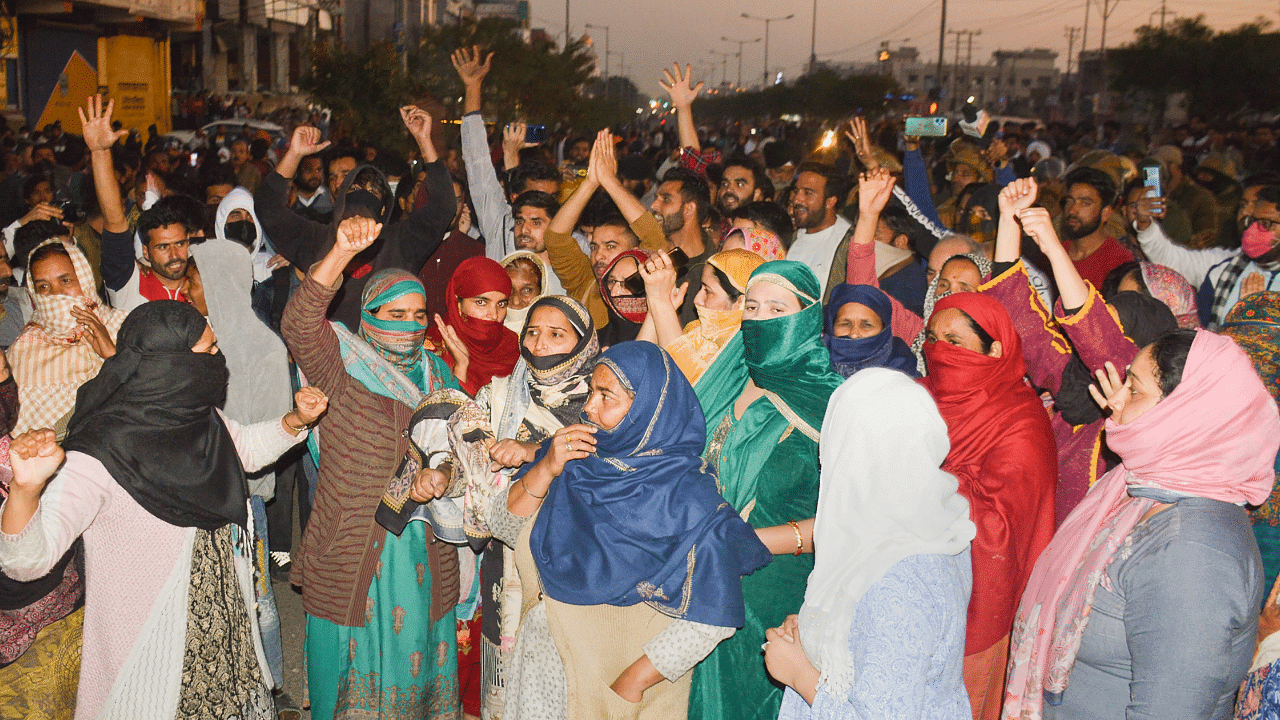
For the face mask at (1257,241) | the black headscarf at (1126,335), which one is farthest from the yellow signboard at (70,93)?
the black headscarf at (1126,335)

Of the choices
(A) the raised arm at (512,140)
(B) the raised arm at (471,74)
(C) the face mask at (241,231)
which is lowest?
(C) the face mask at (241,231)

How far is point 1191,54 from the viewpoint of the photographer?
34.7m

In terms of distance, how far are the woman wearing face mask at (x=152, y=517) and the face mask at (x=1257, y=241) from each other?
4456 millimetres

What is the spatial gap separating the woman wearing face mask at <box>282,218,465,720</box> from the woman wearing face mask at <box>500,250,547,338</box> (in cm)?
107

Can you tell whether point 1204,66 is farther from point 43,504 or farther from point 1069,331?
point 43,504

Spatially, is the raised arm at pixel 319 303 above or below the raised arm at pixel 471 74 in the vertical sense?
below

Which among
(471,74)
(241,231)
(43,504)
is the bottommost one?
(43,504)

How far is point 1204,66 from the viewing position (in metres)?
34.0

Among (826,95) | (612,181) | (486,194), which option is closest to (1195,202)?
(612,181)

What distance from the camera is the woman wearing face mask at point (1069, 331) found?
9.78ft

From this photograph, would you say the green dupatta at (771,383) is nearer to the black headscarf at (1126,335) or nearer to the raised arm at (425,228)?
the black headscarf at (1126,335)

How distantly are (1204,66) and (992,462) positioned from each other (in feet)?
125

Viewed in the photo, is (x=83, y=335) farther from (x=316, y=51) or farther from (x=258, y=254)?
(x=316, y=51)

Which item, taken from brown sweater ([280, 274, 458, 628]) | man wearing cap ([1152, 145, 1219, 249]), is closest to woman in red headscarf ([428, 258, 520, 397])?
brown sweater ([280, 274, 458, 628])
